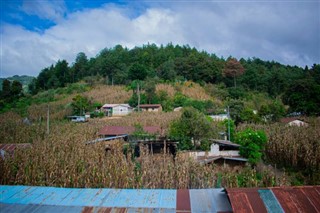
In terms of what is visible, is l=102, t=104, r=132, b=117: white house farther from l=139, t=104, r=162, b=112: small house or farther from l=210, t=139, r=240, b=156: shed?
l=210, t=139, r=240, b=156: shed

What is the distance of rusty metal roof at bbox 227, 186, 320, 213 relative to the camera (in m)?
3.68

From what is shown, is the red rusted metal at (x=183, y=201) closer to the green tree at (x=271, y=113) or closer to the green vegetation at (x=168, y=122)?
the green vegetation at (x=168, y=122)

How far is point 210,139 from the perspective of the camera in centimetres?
1389

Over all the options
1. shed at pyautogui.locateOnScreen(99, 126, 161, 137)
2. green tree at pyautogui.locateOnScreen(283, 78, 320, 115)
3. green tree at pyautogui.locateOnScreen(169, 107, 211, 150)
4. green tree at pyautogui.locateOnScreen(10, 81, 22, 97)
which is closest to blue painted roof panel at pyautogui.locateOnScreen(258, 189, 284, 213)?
green tree at pyautogui.locateOnScreen(169, 107, 211, 150)

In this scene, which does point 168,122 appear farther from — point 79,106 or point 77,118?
point 79,106

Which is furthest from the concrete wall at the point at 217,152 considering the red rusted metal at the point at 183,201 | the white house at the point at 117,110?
the white house at the point at 117,110

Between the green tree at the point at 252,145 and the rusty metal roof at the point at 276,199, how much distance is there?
852cm

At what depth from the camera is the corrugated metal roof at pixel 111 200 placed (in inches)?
158

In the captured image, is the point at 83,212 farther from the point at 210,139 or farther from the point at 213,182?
the point at 210,139

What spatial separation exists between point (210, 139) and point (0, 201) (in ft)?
37.8

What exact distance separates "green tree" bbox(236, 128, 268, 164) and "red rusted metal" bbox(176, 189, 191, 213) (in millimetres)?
8863

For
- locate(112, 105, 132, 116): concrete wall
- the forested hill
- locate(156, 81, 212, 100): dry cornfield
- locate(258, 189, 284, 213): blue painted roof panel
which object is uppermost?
the forested hill

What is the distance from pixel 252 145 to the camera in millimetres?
12594

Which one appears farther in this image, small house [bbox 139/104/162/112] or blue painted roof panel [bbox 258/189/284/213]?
small house [bbox 139/104/162/112]
